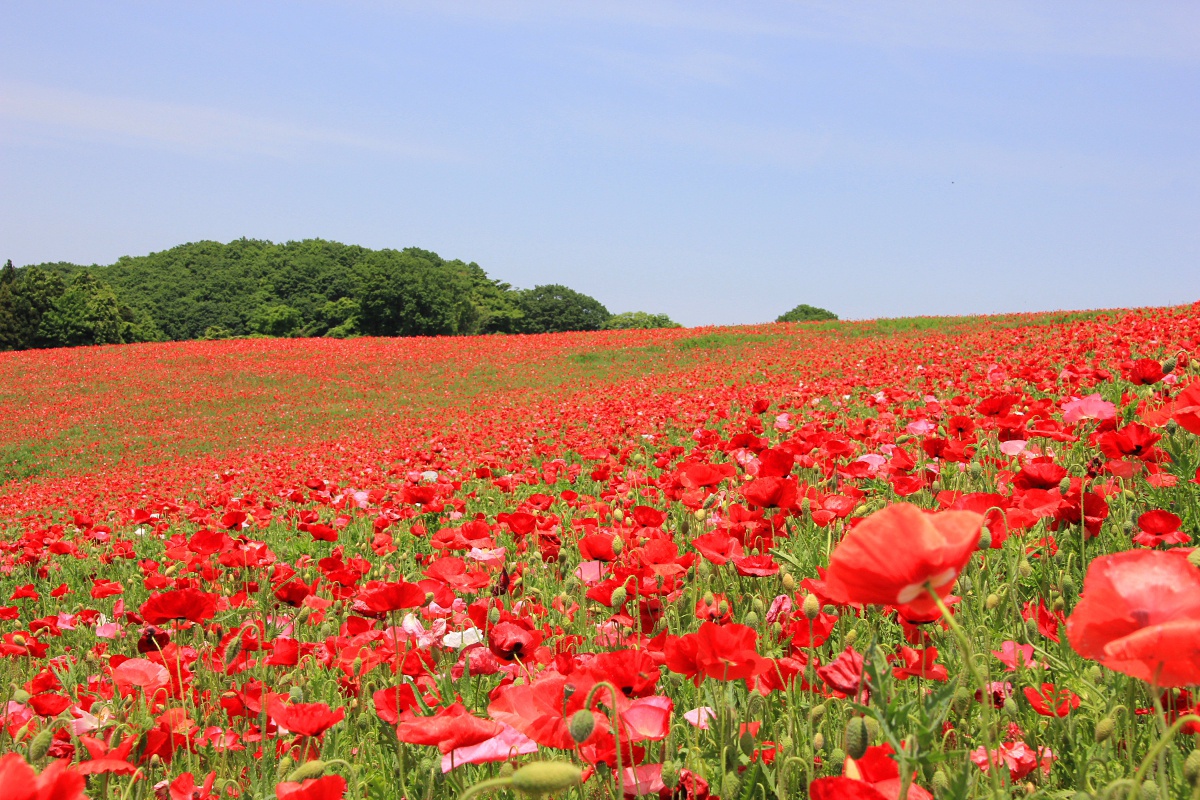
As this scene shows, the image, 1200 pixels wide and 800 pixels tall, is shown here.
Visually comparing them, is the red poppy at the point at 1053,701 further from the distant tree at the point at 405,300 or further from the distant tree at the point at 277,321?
the distant tree at the point at 277,321

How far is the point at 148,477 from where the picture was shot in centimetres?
1155

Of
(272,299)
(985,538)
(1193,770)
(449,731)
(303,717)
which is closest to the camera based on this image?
(1193,770)

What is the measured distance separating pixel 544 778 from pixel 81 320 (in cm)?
5887

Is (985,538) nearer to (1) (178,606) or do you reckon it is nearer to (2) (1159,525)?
(2) (1159,525)

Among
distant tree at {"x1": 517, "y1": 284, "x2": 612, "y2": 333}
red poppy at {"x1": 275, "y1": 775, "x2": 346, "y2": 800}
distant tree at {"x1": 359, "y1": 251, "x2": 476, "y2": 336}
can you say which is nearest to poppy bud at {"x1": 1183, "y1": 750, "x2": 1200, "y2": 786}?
red poppy at {"x1": 275, "y1": 775, "x2": 346, "y2": 800}

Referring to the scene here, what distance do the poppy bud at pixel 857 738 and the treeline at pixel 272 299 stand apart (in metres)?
58.1

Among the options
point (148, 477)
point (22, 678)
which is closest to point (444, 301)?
point (148, 477)

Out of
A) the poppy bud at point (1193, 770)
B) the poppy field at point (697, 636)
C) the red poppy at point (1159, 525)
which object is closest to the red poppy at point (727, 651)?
the poppy field at point (697, 636)

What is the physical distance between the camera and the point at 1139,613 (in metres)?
0.77

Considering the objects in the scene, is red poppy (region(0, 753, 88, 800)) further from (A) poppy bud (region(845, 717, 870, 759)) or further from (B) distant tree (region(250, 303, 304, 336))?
(B) distant tree (region(250, 303, 304, 336))

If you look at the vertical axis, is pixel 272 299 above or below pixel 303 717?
above

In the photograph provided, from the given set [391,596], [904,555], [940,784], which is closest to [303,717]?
[391,596]

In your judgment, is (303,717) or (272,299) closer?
(303,717)

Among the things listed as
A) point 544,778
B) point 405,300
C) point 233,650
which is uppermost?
point 405,300
